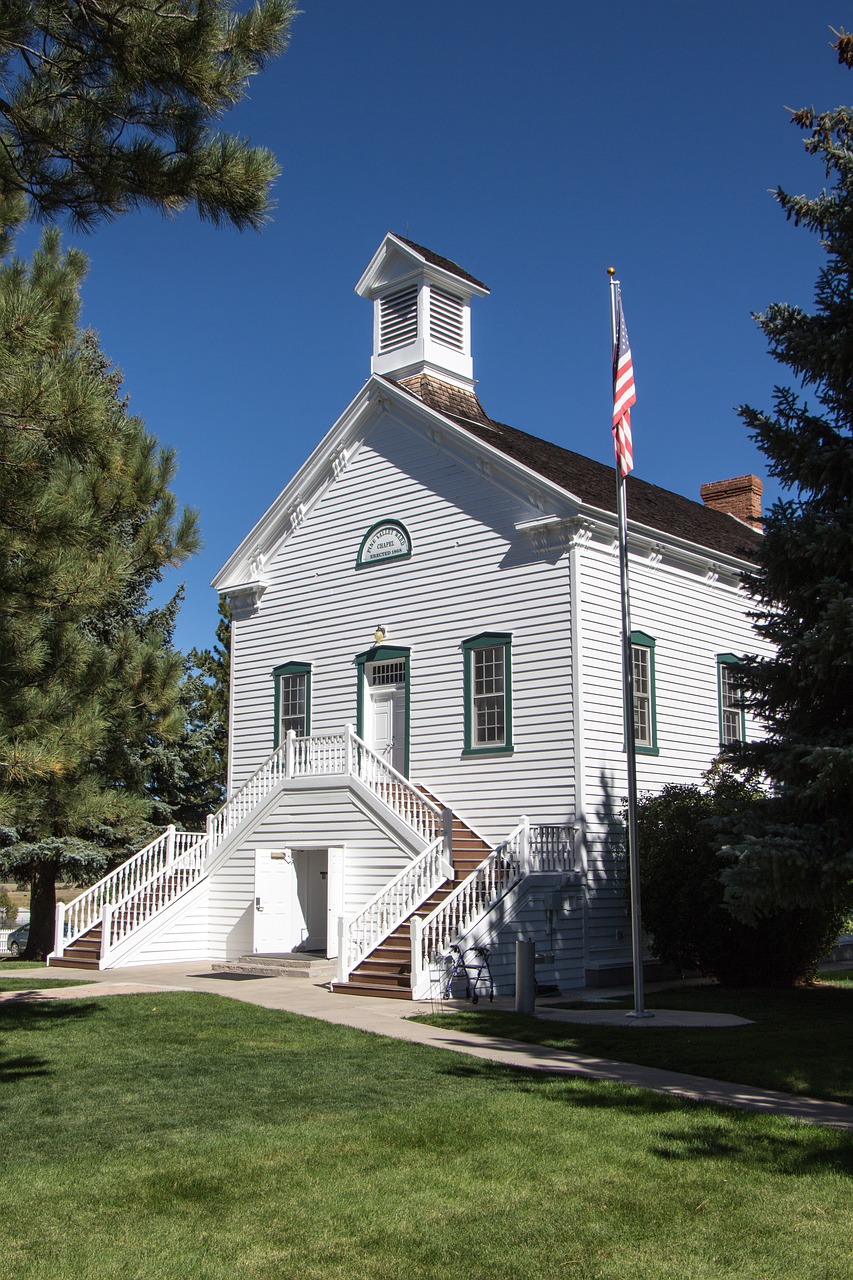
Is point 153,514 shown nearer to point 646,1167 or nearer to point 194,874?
point 646,1167

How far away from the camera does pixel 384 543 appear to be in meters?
23.6

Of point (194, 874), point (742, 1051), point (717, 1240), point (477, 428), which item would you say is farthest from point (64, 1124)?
point (477, 428)

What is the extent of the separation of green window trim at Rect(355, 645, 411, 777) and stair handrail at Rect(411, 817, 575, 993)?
3474mm

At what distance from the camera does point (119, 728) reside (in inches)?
467

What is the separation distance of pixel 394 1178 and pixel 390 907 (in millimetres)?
10816

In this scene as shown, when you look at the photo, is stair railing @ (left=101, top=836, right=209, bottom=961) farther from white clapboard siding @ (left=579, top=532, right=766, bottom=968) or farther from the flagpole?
the flagpole

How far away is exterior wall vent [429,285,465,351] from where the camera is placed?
25.3 m

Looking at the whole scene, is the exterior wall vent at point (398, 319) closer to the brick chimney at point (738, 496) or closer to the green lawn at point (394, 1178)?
the brick chimney at point (738, 496)

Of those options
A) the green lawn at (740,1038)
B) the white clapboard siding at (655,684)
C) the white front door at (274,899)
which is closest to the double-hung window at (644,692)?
the white clapboard siding at (655,684)

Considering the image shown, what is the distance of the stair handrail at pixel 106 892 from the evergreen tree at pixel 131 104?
14.9 meters

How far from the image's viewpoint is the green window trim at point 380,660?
22.5 metres

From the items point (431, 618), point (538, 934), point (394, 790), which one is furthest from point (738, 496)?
point (538, 934)

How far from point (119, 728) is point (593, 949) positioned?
1027cm

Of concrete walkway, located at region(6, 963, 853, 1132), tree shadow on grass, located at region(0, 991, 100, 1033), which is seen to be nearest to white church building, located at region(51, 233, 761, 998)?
concrete walkway, located at region(6, 963, 853, 1132)
